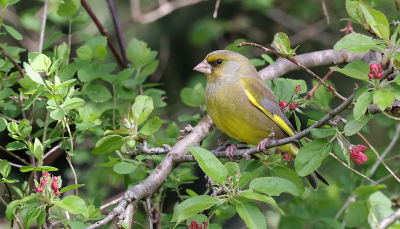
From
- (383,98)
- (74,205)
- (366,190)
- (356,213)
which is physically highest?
(383,98)

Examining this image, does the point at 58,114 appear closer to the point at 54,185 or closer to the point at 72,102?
the point at 72,102

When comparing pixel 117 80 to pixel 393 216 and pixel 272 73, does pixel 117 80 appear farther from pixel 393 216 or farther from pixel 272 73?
pixel 393 216

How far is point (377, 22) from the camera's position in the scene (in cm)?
189

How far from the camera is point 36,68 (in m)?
2.52

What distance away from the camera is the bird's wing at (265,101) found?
11.4 feet

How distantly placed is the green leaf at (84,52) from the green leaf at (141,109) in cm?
114

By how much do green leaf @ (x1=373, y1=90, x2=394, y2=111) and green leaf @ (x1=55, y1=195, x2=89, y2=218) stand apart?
1.58m

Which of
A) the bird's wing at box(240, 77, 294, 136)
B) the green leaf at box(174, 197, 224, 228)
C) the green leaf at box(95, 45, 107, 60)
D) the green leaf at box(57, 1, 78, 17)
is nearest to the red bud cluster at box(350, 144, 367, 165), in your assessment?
the green leaf at box(174, 197, 224, 228)

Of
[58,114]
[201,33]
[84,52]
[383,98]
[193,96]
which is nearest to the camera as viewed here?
[383,98]

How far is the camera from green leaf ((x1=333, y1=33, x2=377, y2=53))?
1872 millimetres

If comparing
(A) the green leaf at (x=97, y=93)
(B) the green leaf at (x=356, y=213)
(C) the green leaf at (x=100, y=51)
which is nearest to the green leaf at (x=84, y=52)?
(C) the green leaf at (x=100, y=51)

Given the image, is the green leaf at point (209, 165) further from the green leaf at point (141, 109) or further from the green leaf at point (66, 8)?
the green leaf at point (66, 8)

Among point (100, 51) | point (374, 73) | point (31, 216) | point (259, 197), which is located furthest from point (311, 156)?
point (100, 51)

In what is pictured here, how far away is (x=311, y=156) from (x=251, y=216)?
52 cm
